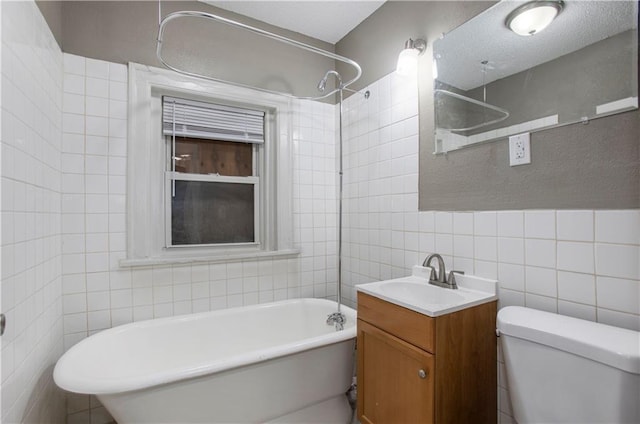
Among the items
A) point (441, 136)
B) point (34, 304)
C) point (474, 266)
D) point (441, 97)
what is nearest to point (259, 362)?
point (34, 304)

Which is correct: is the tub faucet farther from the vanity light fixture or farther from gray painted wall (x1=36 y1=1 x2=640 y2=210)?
the vanity light fixture

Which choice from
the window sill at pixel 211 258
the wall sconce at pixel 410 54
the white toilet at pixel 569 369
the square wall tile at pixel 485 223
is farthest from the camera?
the window sill at pixel 211 258

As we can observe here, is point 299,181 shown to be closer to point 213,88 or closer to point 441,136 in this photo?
point 213,88

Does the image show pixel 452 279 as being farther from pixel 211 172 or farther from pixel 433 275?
pixel 211 172

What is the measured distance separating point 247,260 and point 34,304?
1.13 metres

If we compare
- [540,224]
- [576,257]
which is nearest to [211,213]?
[540,224]

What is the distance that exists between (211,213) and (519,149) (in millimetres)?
1888

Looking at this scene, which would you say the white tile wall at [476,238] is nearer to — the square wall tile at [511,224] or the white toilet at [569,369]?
the square wall tile at [511,224]

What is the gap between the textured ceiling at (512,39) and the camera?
1.06 m

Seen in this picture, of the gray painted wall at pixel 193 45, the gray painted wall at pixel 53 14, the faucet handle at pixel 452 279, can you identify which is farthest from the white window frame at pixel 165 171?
the faucet handle at pixel 452 279

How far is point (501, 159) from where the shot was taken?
1.34 metres

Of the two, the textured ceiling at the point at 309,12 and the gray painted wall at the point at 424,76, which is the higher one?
the textured ceiling at the point at 309,12

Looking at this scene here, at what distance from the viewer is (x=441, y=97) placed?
5.28 ft

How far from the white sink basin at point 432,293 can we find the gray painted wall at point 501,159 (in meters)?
0.36
